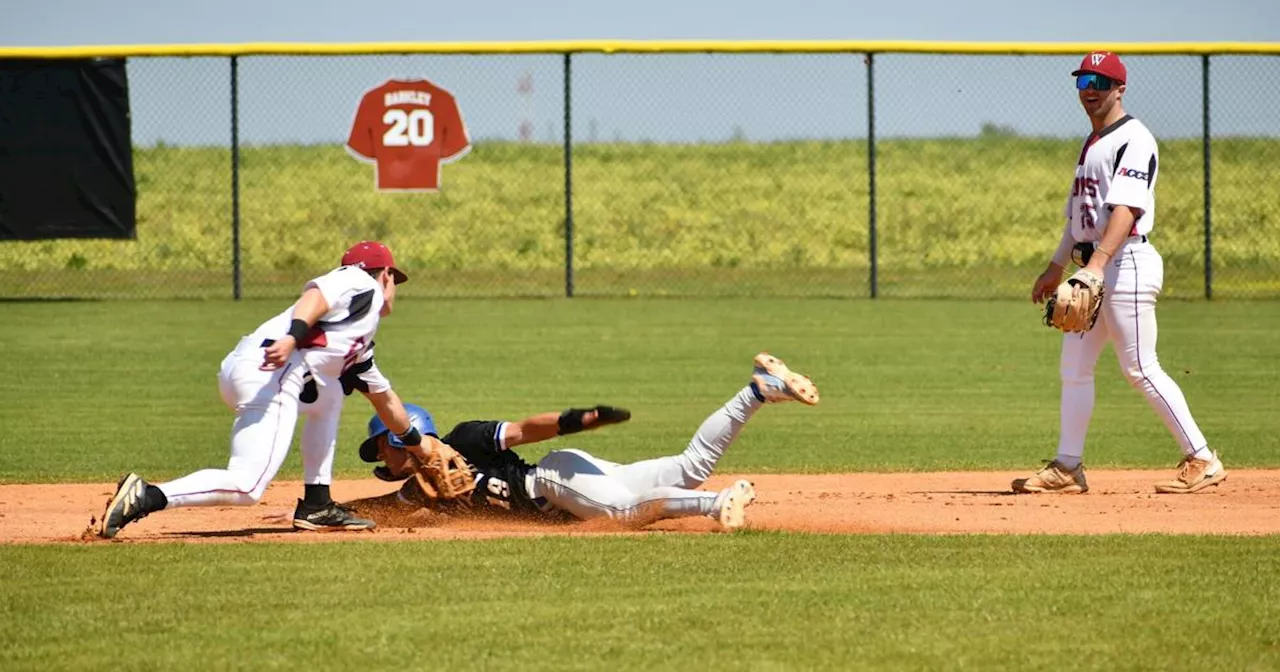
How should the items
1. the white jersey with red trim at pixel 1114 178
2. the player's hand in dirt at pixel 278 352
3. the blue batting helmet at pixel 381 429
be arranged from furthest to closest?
1. the white jersey with red trim at pixel 1114 178
2. the blue batting helmet at pixel 381 429
3. the player's hand in dirt at pixel 278 352

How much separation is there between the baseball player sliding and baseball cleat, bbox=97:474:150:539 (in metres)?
1.18

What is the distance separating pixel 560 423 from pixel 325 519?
1.09 m

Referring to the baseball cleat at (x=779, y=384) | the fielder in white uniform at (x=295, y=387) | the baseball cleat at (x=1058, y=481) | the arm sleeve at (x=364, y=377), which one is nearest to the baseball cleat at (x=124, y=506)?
the fielder in white uniform at (x=295, y=387)

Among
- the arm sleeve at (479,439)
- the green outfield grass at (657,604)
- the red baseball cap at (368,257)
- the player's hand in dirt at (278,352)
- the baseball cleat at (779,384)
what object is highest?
the red baseball cap at (368,257)

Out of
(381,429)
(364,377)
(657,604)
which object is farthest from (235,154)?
(657,604)

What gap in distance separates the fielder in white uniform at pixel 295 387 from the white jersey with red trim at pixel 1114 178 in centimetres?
322

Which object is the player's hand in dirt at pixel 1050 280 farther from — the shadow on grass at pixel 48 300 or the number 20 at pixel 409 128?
the shadow on grass at pixel 48 300

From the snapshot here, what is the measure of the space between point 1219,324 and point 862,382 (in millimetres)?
5289

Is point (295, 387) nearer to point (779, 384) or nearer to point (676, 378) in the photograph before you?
point (779, 384)

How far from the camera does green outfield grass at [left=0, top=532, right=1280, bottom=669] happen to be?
509cm

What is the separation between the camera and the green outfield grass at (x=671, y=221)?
77.0 feet

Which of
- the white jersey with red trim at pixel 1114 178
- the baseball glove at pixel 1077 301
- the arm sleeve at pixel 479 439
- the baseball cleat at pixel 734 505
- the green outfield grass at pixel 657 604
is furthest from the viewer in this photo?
the white jersey with red trim at pixel 1114 178

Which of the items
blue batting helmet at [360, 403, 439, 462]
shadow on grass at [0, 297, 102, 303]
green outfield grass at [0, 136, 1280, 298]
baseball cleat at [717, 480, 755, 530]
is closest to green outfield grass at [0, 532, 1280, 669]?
baseball cleat at [717, 480, 755, 530]

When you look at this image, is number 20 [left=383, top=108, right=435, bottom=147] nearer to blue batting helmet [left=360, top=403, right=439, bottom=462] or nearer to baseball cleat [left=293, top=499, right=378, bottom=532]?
blue batting helmet [left=360, top=403, right=439, bottom=462]
